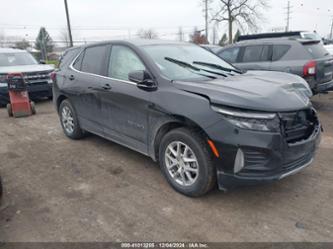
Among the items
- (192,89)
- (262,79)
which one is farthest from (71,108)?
(262,79)

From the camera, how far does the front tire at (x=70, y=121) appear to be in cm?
517

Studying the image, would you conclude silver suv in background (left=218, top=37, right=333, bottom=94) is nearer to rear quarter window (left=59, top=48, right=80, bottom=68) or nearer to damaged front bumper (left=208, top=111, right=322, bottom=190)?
damaged front bumper (left=208, top=111, right=322, bottom=190)

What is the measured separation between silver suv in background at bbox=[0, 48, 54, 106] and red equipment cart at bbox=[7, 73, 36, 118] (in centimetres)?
124

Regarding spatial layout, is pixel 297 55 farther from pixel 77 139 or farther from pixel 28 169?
pixel 28 169

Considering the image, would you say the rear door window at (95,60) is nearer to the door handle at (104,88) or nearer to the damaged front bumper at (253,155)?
the door handle at (104,88)

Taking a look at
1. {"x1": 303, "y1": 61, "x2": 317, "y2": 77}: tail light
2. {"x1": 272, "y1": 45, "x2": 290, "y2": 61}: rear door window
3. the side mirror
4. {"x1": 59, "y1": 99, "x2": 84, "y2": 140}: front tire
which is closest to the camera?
the side mirror

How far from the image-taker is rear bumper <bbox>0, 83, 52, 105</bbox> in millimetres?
8508

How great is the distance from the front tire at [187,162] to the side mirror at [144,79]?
0.60 meters

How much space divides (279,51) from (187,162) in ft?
16.5

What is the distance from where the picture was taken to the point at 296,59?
6695 mm

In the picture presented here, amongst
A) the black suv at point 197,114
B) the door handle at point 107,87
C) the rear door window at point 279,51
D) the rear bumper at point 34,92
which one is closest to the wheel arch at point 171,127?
the black suv at point 197,114

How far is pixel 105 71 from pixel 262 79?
2186 mm

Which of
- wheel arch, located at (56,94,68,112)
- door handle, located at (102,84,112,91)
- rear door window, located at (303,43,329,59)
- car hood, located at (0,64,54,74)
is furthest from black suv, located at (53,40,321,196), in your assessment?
car hood, located at (0,64,54,74)

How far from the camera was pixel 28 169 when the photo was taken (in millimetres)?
4234
